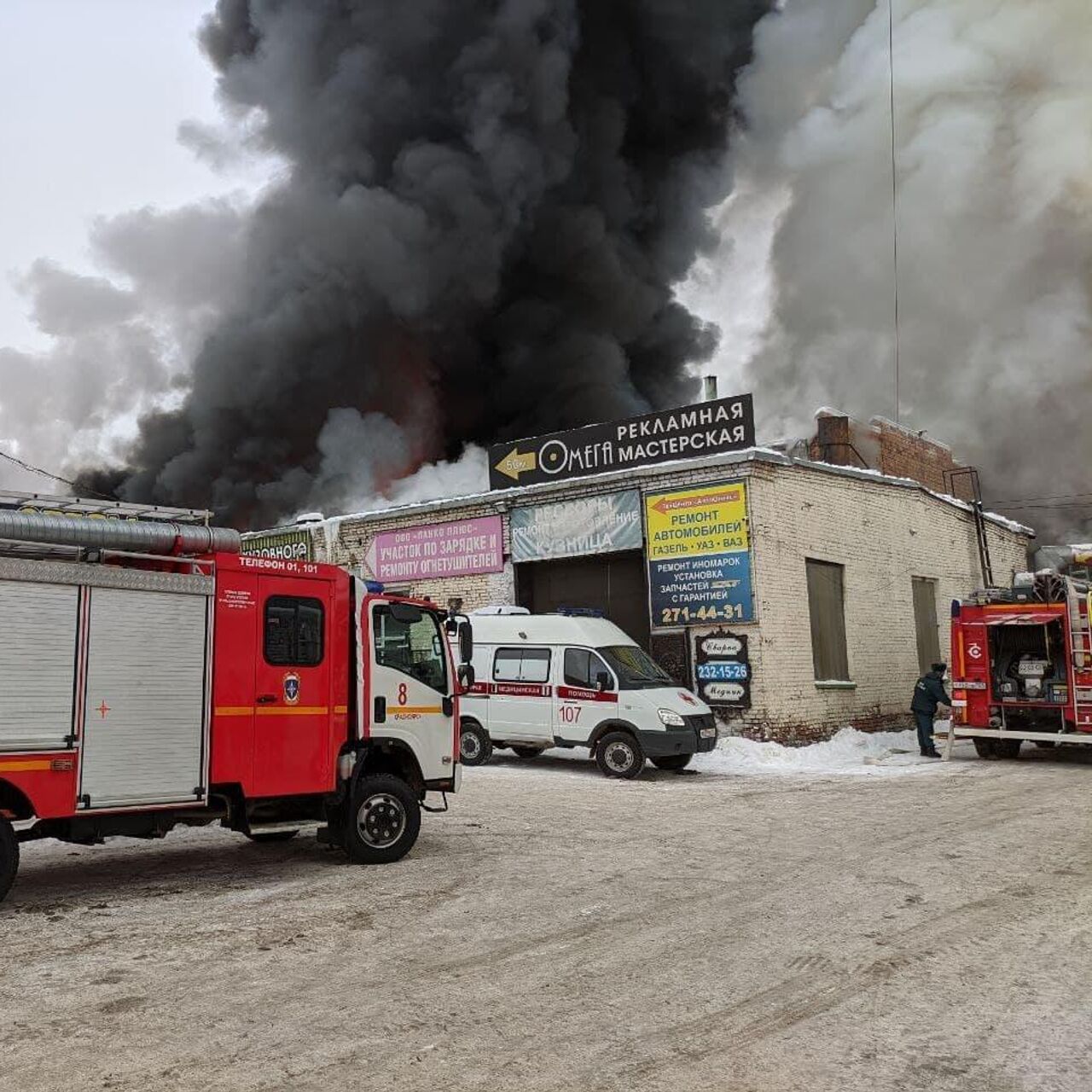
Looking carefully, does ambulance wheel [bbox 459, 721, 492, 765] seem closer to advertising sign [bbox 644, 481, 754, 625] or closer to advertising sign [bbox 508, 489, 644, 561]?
advertising sign [bbox 644, 481, 754, 625]

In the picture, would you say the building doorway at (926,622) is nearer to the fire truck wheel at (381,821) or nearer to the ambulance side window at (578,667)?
the ambulance side window at (578,667)

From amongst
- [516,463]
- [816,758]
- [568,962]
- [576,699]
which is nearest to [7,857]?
[568,962]

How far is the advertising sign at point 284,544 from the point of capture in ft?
75.4

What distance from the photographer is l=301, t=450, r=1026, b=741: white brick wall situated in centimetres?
1638

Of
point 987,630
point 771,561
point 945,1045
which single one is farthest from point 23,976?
point 987,630

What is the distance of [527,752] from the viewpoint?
1600 centimetres

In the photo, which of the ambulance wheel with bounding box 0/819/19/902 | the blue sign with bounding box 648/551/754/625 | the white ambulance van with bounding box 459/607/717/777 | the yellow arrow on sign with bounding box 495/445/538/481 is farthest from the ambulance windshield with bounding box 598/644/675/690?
the ambulance wheel with bounding box 0/819/19/902

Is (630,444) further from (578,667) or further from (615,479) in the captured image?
(578,667)

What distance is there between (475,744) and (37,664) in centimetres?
945

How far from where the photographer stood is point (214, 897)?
268 inches

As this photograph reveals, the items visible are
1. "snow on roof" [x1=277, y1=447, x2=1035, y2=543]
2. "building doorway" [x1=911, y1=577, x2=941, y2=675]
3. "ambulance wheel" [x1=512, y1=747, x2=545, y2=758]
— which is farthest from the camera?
"building doorway" [x1=911, y1=577, x2=941, y2=675]

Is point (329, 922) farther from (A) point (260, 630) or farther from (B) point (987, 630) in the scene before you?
(B) point (987, 630)

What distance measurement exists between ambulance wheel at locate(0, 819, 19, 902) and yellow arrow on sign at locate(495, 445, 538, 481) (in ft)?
48.5

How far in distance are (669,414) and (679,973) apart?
14755mm
